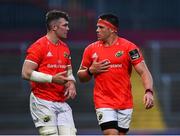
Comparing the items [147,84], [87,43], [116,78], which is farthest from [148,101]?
[87,43]

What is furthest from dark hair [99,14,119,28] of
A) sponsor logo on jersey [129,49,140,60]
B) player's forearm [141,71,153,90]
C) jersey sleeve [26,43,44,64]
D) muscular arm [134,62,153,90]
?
jersey sleeve [26,43,44,64]

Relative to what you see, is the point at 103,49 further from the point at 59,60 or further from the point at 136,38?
the point at 136,38

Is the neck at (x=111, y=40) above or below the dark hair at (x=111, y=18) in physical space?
below

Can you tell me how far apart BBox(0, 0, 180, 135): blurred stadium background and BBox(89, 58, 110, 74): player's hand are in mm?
7806

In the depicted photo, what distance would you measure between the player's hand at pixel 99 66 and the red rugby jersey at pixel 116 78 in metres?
0.06

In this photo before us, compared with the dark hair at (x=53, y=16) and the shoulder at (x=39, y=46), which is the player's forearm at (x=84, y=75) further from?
the dark hair at (x=53, y=16)

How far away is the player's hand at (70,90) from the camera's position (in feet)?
35.8

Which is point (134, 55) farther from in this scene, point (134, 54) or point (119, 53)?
point (119, 53)

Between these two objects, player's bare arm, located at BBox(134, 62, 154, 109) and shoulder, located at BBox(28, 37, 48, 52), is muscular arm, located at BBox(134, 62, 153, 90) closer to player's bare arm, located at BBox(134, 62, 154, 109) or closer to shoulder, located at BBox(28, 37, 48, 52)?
player's bare arm, located at BBox(134, 62, 154, 109)

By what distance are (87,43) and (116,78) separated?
11316 mm

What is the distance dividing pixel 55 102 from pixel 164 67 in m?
12.4

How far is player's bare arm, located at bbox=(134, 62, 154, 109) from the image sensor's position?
34.4 ft

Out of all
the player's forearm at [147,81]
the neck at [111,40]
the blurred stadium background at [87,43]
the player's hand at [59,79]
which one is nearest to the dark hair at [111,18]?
the neck at [111,40]

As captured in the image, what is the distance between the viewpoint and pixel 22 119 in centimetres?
2008
